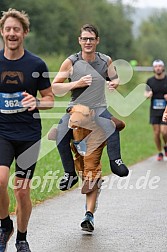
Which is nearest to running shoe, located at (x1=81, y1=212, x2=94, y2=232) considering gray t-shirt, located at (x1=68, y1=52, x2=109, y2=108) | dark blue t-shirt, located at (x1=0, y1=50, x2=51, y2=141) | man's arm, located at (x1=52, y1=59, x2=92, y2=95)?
gray t-shirt, located at (x1=68, y1=52, x2=109, y2=108)

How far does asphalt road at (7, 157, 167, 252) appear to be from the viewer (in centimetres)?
749

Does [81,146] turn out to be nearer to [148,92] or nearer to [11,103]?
[11,103]

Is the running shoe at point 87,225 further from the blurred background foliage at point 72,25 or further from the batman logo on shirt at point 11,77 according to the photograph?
the blurred background foliage at point 72,25

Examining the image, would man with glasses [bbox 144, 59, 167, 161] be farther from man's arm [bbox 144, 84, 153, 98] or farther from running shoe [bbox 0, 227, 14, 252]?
running shoe [bbox 0, 227, 14, 252]

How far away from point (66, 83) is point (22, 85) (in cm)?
145

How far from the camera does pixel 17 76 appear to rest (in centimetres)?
652

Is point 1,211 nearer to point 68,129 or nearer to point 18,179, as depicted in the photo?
point 18,179

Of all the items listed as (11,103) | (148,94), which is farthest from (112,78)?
(148,94)

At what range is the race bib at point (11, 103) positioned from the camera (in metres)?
6.54

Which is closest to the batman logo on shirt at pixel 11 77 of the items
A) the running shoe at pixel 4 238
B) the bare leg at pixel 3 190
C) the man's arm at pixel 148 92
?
the bare leg at pixel 3 190

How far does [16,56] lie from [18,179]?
1139 millimetres

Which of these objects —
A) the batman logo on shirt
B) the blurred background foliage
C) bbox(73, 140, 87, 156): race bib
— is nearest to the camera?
the batman logo on shirt

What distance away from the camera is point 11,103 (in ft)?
21.5

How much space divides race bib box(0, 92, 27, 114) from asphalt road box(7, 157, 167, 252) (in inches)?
58.8
